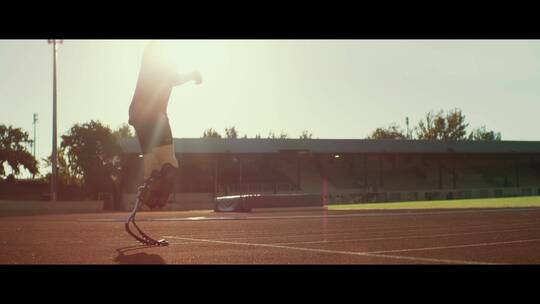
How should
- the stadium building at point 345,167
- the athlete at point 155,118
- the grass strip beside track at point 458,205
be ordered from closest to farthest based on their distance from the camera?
the athlete at point 155,118 < the grass strip beside track at point 458,205 < the stadium building at point 345,167

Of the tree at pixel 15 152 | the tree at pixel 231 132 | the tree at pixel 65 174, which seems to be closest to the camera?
the tree at pixel 15 152

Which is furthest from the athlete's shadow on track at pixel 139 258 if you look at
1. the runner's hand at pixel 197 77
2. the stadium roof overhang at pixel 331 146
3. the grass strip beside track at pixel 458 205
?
the stadium roof overhang at pixel 331 146

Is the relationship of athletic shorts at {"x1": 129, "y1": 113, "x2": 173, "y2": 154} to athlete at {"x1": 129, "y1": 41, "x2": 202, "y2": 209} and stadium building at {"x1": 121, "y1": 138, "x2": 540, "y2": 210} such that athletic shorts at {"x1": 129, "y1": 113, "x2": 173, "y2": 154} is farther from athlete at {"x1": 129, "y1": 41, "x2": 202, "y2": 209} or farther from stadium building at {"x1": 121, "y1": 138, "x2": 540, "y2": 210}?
stadium building at {"x1": 121, "y1": 138, "x2": 540, "y2": 210}

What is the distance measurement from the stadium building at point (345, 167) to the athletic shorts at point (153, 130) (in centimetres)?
4673

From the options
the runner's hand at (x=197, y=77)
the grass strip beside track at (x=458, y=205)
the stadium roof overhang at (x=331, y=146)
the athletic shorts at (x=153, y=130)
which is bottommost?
the grass strip beside track at (x=458, y=205)

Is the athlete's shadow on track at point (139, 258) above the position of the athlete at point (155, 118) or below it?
below

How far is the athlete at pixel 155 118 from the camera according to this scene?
755 cm

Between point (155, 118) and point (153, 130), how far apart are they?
0.57 ft

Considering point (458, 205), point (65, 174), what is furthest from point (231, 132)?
point (458, 205)

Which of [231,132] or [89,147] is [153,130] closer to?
[89,147]

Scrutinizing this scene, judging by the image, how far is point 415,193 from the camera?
54.5 meters

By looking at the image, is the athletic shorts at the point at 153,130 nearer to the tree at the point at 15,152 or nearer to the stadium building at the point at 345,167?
the stadium building at the point at 345,167
